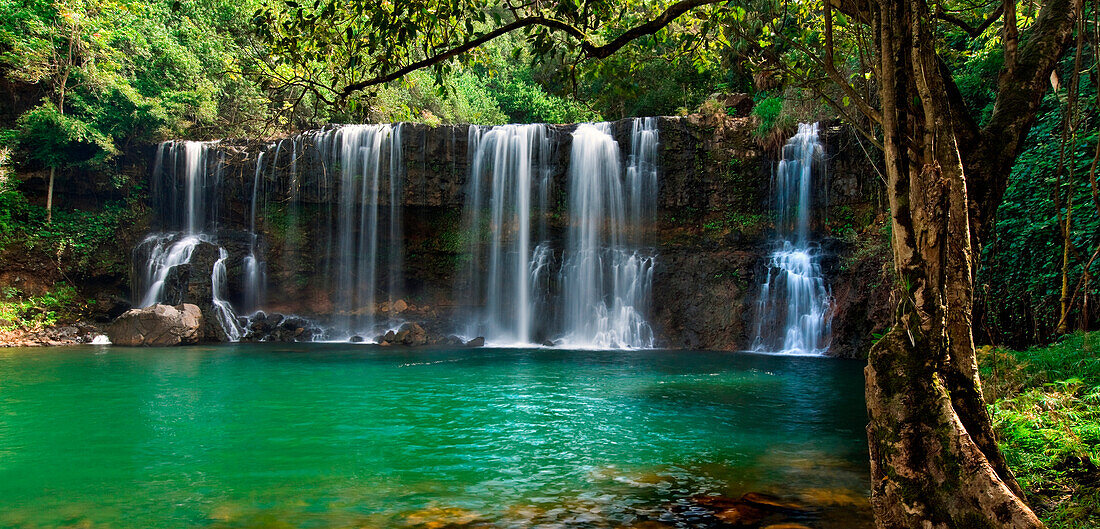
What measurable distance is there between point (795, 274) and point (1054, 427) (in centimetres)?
1350

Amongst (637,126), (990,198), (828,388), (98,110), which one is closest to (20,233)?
(98,110)

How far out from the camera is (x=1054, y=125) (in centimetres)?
995

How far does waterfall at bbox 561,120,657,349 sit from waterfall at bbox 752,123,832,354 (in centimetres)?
354

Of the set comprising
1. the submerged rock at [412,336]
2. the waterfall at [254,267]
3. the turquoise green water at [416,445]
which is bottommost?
the turquoise green water at [416,445]

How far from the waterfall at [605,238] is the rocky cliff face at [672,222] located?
41 cm

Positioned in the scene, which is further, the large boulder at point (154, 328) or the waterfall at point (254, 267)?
the waterfall at point (254, 267)

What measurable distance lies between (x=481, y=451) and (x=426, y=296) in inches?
628

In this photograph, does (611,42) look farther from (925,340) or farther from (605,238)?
(605,238)

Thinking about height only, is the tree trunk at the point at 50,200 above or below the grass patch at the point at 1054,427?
above

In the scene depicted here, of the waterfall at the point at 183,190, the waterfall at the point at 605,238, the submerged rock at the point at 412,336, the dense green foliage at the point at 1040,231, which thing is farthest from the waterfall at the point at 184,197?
the dense green foliage at the point at 1040,231

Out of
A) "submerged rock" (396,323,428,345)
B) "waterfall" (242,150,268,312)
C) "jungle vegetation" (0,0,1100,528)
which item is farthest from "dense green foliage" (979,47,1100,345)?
"waterfall" (242,150,268,312)

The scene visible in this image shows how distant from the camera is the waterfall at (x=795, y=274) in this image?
16.9 meters

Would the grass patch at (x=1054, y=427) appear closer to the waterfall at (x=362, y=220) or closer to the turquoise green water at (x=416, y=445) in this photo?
the turquoise green water at (x=416, y=445)

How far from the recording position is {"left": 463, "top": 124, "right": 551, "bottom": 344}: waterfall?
2100 centimetres
